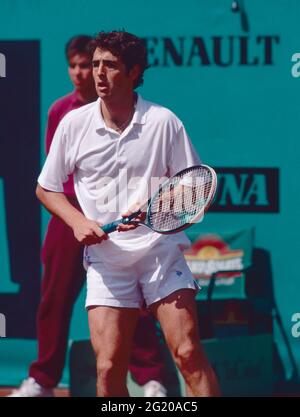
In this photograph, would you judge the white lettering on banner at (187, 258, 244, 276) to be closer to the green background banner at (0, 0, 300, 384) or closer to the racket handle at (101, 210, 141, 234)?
the green background banner at (0, 0, 300, 384)

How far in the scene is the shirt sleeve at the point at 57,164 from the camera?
4.66 meters

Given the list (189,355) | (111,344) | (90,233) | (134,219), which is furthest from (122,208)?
(189,355)

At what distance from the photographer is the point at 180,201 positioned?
15.0 feet

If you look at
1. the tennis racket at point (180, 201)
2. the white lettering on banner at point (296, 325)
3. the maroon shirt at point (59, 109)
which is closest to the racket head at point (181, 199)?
the tennis racket at point (180, 201)

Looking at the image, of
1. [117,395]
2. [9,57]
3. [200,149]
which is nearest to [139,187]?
[117,395]

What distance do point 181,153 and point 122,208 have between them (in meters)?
0.34

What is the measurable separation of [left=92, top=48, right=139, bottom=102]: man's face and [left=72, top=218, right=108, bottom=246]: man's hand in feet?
1.83

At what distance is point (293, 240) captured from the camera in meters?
5.71

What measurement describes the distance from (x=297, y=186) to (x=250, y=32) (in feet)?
2.64

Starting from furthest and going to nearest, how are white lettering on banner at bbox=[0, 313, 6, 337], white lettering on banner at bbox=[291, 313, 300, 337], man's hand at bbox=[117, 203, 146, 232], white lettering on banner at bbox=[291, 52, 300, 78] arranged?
white lettering on banner at bbox=[0, 313, 6, 337], white lettering on banner at bbox=[291, 313, 300, 337], white lettering on banner at bbox=[291, 52, 300, 78], man's hand at bbox=[117, 203, 146, 232]

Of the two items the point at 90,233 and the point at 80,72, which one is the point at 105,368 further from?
the point at 80,72

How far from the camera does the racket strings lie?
14.8 ft

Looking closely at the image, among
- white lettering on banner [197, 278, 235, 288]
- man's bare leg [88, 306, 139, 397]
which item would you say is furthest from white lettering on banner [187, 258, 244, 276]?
man's bare leg [88, 306, 139, 397]

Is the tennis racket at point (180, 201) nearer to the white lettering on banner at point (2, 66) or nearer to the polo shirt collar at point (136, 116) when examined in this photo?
the polo shirt collar at point (136, 116)
